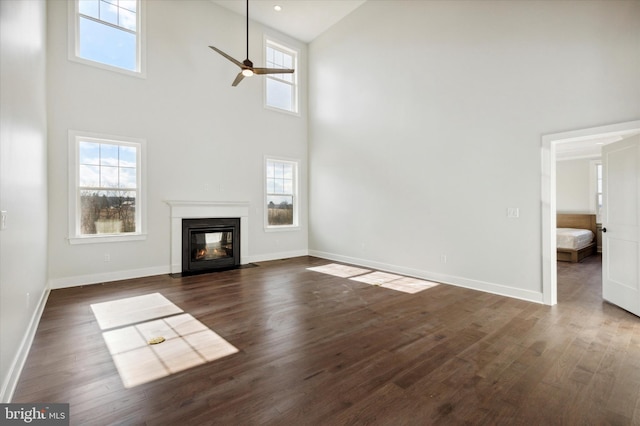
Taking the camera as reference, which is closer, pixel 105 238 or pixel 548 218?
pixel 548 218

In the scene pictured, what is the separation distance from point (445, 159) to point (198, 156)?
15.1 ft

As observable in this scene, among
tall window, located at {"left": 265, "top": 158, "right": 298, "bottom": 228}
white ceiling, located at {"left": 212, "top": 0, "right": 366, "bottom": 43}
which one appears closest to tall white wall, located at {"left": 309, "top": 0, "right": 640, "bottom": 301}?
white ceiling, located at {"left": 212, "top": 0, "right": 366, "bottom": 43}

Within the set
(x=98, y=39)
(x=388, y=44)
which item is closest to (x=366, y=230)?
(x=388, y=44)

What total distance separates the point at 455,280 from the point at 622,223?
2.11 m

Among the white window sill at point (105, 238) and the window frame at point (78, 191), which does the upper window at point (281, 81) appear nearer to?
the window frame at point (78, 191)

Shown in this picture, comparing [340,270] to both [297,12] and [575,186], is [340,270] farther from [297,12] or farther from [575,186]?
[575,186]

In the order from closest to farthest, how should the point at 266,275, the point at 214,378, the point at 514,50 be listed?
the point at 214,378 → the point at 514,50 → the point at 266,275

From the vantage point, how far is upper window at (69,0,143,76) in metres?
4.80

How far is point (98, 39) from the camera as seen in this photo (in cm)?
499

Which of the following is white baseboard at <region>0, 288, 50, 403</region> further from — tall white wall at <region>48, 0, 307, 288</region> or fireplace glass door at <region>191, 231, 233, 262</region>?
fireplace glass door at <region>191, 231, 233, 262</region>

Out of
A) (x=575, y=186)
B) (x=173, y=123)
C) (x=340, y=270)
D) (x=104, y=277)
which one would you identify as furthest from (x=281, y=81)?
(x=575, y=186)

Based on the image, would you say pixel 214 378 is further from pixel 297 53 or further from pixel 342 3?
pixel 297 53

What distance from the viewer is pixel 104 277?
4.96 metres

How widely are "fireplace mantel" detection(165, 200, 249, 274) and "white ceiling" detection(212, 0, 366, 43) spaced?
4096 mm
